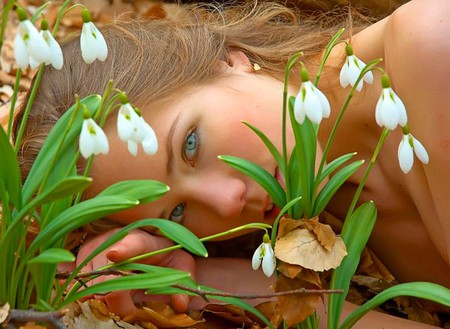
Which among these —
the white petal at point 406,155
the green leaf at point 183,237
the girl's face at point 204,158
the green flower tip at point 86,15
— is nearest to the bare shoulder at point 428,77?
the girl's face at point 204,158

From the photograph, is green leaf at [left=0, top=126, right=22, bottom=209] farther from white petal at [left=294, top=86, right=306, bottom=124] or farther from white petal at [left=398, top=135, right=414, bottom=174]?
white petal at [left=398, top=135, right=414, bottom=174]

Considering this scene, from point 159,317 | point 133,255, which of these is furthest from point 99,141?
point 159,317

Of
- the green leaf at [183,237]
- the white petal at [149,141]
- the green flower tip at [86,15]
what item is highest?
the green flower tip at [86,15]

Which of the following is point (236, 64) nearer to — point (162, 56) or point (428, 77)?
point (162, 56)

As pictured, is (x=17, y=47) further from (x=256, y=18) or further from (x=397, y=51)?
(x=256, y=18)

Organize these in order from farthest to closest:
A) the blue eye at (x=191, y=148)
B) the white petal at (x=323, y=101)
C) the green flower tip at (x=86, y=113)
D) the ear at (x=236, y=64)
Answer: the ear at (x=236, y=64) → the blue eye at (x=191, y=148) → the white petal at (x=323, y=101) → the green flower tip at (x=86, y=113)

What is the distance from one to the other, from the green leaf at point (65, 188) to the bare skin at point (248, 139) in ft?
0.97

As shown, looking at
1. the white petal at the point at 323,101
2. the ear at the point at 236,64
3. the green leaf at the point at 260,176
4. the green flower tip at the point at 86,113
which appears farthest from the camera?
the ear at the point at 236,64

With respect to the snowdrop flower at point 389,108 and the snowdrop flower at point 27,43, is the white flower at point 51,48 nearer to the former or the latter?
the snowdrop flower at point 27,43

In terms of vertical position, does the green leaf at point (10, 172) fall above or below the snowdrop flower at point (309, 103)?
below

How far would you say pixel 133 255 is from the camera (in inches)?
60.2

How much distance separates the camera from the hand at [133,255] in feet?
5.14

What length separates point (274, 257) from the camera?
130 centimetres

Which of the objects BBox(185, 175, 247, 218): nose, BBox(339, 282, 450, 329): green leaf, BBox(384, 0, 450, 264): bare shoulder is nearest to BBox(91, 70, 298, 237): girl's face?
BBox(185, 175, 247, 218): nose
